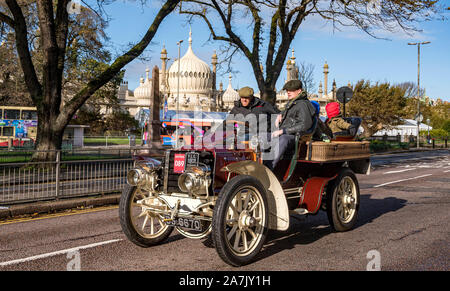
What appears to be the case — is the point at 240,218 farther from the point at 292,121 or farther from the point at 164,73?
the point at 164,73

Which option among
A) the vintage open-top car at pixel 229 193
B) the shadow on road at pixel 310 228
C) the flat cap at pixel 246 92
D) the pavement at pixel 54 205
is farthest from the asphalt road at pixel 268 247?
the flat cap at pixel 246 92

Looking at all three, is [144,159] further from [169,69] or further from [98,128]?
[169,69]

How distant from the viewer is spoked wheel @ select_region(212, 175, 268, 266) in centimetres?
440

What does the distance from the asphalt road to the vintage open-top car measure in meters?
0.28

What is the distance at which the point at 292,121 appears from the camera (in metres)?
5.90

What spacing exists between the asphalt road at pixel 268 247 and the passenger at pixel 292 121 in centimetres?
128

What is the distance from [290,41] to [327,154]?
564 inches

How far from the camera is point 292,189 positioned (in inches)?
233

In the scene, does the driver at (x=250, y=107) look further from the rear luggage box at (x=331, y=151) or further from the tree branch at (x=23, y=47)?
the tree branch at (x=23, y=47)

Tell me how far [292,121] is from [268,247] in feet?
5.65

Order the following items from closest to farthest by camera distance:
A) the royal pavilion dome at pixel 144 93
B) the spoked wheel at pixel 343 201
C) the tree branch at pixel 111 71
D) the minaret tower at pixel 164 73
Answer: the spoked wheel at pixel 343 201
the tree branch at pixel 111 71
the minaret tower at pixel 164 73
the royal pavilion dome at pixel 144 93

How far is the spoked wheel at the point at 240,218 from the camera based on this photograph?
4.40 metres

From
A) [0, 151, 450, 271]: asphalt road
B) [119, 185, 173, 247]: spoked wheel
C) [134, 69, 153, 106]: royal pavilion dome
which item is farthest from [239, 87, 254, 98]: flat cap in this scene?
[134, 69, 153, 106]: royal pavilion dome

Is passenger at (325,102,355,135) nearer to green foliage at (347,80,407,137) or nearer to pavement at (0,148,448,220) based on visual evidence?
pavement at (0,148,448,220)
